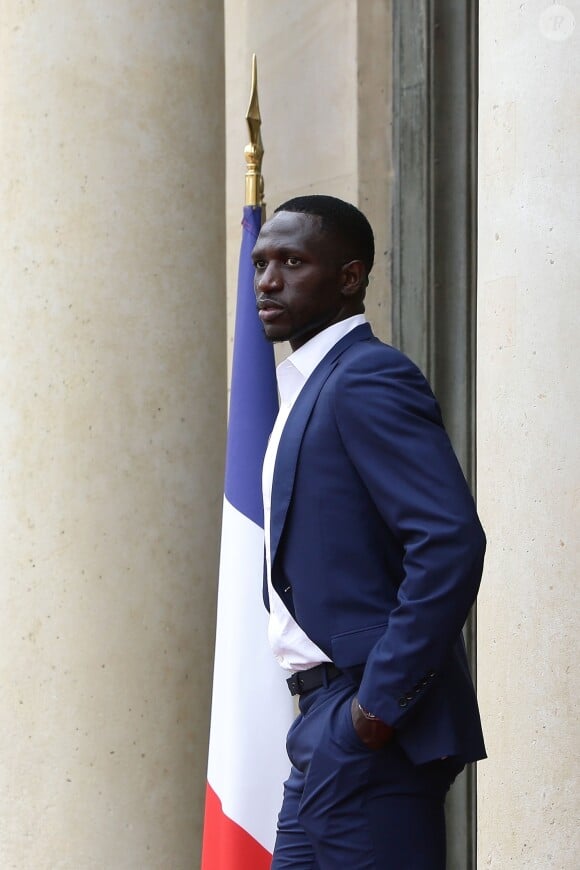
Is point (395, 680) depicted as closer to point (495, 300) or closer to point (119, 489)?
point (495, 300)

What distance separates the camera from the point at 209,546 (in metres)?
4.04

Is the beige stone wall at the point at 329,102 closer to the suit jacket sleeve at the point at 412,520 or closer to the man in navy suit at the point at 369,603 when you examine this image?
the man in navy suit at the point at 369,603

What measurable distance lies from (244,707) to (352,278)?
1394 mm

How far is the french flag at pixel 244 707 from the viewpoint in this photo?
3562 millimetres

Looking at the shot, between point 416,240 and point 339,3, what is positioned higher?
point 339,3

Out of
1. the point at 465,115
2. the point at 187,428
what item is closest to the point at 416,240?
the point at 465,115

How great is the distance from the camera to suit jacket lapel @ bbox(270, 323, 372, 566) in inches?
98.4

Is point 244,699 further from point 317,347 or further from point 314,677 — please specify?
point 317,347

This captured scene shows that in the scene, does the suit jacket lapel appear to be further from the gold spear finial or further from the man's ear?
the gold spear finial

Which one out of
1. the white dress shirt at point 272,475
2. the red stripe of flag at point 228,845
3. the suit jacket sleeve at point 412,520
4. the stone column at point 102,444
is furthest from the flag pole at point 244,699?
the suit jacket sleeve at point 412,520

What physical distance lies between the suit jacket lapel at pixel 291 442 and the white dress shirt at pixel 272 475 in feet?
0.10

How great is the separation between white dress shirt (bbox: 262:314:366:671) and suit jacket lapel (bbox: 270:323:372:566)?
0.03 meters

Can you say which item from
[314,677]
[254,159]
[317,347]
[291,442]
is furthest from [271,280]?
[254,159]

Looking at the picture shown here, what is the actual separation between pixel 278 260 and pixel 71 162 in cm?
140
